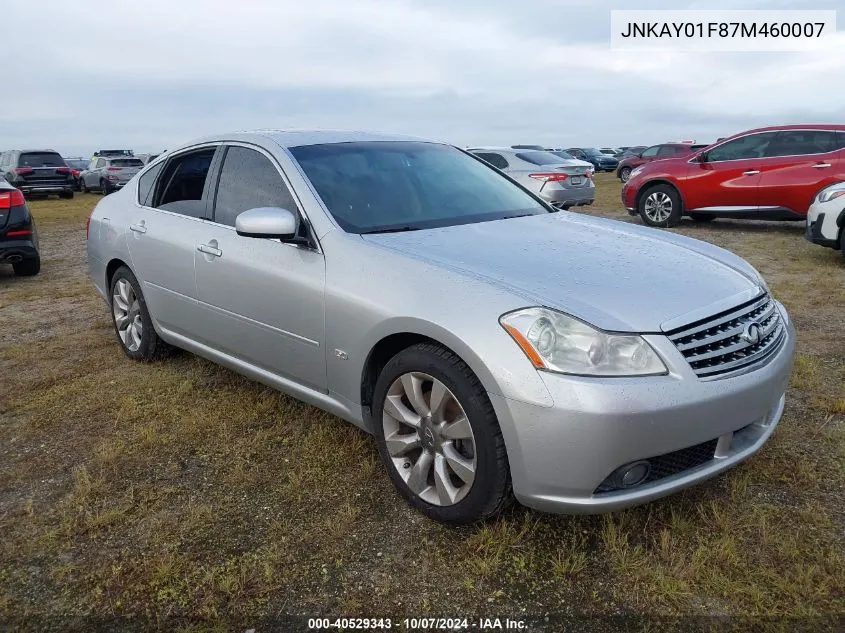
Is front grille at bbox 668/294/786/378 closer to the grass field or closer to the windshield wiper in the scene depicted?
the grass field

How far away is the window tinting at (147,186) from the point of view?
174 inches

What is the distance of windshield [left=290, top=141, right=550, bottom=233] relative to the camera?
3205 mm

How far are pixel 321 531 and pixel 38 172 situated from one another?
22.8 m

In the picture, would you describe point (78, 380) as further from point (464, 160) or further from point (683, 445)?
point (683, 445)

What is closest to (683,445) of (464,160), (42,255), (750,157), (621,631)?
(621,631)

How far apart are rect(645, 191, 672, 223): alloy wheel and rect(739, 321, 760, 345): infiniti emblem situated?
30.5 ft

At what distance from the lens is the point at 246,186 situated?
3615 millimetres

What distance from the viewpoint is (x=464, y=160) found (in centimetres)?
411

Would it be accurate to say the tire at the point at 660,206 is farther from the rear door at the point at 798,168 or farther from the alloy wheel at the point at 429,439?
the alloy wheel at the point at 429,439

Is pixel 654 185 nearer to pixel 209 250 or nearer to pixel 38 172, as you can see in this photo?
pixel 209 250

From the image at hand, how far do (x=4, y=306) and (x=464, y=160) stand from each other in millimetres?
5153

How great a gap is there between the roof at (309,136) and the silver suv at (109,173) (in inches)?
815

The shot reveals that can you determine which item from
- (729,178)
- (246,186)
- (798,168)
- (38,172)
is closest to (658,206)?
(729,178)

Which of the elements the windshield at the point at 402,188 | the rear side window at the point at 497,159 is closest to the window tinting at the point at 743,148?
the rear side window at the point at 497,159
